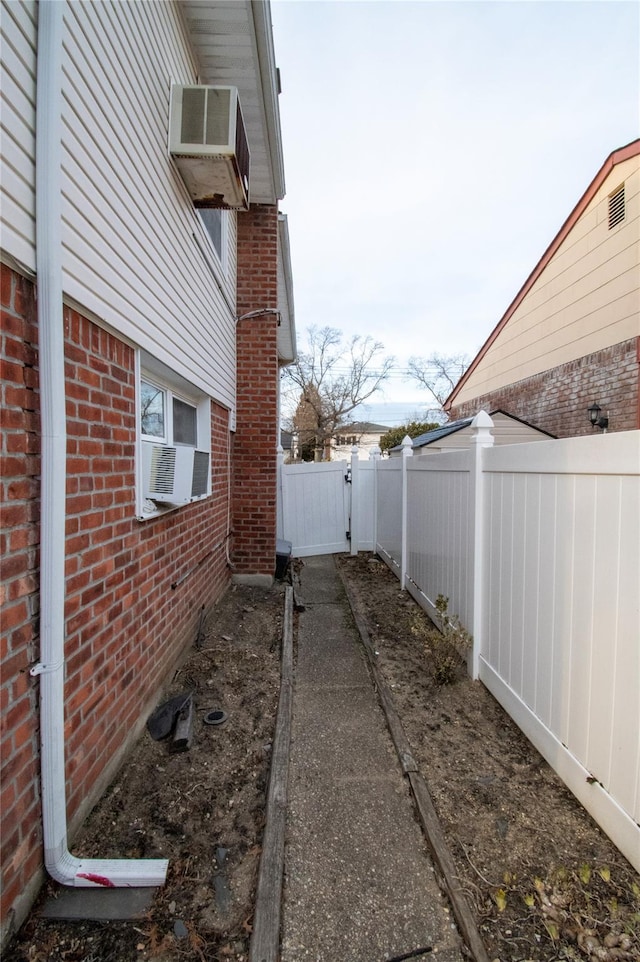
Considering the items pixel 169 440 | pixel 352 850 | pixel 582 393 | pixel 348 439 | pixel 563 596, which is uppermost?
pixel 348 439

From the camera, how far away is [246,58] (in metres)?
3.86

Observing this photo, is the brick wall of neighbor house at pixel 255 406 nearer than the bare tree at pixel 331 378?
Yes

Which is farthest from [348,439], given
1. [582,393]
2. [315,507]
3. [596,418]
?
[596,418]

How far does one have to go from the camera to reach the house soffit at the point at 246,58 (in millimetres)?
3402

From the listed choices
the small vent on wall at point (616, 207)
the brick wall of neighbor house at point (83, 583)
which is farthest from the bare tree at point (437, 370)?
the brick wall of neighbor house at point (83, 583)

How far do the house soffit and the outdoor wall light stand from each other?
A: 571 cm

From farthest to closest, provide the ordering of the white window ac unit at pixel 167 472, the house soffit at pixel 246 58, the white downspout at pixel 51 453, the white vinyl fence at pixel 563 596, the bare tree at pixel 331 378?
1. the bare tree at pixel 331 378
2. the house soffit at pixel 246 58
3. the white window ac unit at pixel 167 472
4. the white vinyl fence at pixel 563 596
5. the white downspout at pixel 51 453

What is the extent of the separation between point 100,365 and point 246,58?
360cm

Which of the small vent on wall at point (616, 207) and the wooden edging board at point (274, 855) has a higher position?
the small vent on wall at point (616, 207)

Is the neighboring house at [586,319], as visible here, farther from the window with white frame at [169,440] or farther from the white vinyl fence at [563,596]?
the window with white frame at [169,440]

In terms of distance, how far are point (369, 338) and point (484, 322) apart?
801 centimetres

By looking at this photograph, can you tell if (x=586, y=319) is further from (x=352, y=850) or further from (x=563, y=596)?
(x=352, y=850)

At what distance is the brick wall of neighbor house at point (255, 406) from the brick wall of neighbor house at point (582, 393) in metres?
5.02

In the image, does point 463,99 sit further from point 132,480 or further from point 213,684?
point 213,684
